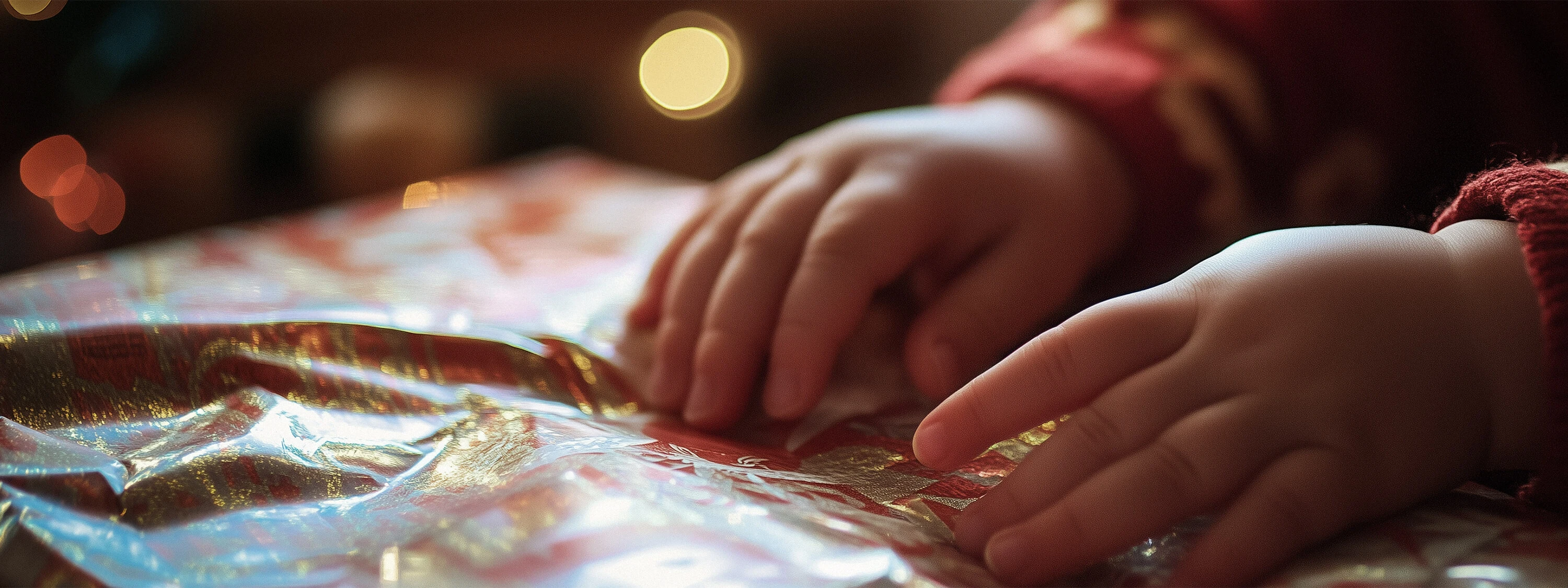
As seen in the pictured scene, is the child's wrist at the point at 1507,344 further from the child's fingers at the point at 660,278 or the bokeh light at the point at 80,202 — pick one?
the bokeh light at the point at 80,202

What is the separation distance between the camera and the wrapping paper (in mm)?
189

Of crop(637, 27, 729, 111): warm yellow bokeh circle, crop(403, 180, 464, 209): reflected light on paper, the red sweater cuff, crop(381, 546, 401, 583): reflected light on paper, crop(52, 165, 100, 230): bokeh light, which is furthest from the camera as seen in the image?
crop(637, 27, 729, 111): warm yellow bokeh circle

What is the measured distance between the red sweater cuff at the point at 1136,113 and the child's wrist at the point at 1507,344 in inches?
6.9

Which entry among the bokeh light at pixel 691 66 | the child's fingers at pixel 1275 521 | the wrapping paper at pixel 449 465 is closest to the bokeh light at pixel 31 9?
the bokeh light at pixel 691 66

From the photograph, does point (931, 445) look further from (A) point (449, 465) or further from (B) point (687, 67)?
(B) point (687, 67)

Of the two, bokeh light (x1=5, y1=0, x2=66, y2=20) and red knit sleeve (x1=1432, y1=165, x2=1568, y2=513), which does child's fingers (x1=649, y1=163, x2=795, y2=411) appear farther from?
bokeh light (x1=5, y1=0, x2=66, y2=20)

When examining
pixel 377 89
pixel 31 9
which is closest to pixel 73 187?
pixel 31 9

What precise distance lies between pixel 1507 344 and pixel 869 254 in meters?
→ 0.17

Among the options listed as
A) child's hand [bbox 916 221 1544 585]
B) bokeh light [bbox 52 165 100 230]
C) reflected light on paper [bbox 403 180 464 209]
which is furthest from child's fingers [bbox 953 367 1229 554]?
bokeh light [bbox 52 165 100 230]

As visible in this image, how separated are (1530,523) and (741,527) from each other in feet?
0.57

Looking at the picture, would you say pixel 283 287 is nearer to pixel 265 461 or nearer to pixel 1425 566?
pixel 265 461

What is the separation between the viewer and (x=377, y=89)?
1409 millimetres

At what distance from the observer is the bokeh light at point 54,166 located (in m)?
1.23

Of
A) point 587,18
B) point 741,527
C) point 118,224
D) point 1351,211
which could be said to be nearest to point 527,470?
point 741,527
